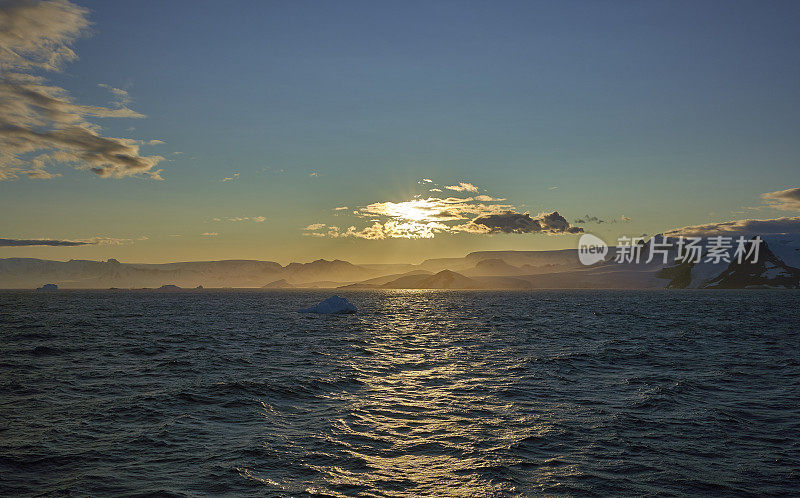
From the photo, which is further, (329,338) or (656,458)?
(329,338)

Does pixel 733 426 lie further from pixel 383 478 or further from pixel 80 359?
pixel 80 359

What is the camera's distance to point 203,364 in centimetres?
3225

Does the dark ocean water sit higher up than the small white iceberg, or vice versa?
the dark ocean water

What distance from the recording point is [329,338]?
163 feet

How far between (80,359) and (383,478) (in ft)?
97.3

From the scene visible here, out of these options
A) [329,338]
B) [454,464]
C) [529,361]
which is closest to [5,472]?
[454,464]

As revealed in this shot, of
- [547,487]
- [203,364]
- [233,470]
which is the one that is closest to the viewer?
[547,487]

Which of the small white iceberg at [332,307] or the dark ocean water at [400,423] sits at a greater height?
the dark ocean water at [400,423]

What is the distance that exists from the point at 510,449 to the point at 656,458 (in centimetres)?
431

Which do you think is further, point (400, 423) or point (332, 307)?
point (332, 307)

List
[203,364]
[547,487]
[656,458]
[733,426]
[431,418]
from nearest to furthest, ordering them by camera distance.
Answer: [547,487]
[656,458]
[733,426]
[431,418]
[203,364]

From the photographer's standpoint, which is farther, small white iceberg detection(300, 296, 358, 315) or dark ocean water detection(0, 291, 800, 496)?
small white iceberg detection(300, 296, 358, 315)

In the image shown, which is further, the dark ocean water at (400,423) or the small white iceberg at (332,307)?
the small white iceberg at (332,307)

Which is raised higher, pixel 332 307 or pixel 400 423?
pixel 400 423
